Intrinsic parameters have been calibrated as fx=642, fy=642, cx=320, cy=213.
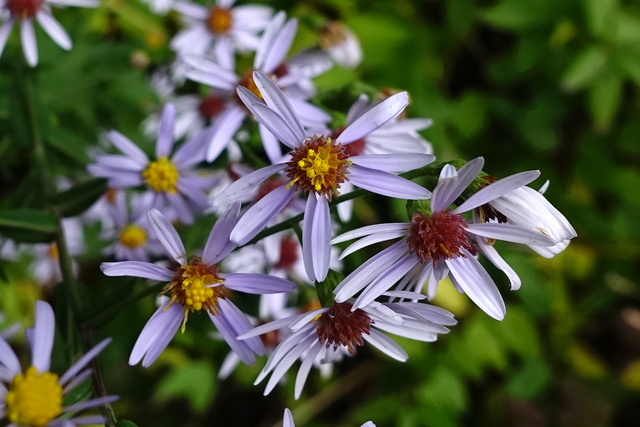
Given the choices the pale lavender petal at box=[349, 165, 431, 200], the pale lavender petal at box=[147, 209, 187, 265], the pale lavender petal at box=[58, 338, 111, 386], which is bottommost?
the pale lavender petal at box=[58, 338, 111, 386]

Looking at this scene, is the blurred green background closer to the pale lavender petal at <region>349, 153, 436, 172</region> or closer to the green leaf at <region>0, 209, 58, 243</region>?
the green leaf at <region>0, 209, 58, 243</region>

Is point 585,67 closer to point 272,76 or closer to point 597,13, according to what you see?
point 597,13

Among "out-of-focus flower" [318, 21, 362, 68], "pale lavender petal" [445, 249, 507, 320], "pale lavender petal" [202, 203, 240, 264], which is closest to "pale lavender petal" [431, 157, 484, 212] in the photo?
"pale lavender petal" [445, 249, 507, 320]

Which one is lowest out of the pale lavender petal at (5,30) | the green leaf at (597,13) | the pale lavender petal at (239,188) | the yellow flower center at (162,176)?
the pale lavender petal at (239,188)

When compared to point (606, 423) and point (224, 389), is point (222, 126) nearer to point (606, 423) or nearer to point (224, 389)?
point (224, 389)

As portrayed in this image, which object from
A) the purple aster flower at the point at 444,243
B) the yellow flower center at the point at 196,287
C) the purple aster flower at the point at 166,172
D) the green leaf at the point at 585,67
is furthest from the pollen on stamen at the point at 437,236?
the green leaf at the point at 585,67

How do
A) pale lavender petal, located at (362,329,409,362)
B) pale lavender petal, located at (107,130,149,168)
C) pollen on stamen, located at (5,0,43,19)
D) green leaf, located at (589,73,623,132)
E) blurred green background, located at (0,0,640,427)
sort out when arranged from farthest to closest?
green leaf, located at (589,73,623,132) < blurred green background, located at (0,0,640,427) < pollen on stamen, located at (5,0,43,19) < pale lavender petal, located at (107,130,149,168) < pale lavender petal, located at (362,329,409,362)

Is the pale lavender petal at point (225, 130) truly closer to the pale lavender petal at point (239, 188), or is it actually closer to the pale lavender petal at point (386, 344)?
the pale lavender petal at point (239, 188)

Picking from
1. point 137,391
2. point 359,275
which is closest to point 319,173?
point 359,275
